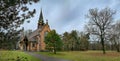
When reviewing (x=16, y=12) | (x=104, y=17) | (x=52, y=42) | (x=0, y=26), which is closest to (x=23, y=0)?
(x=16, y=12)

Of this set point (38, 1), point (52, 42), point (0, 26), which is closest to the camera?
point (0, 26)

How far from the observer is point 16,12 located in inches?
413

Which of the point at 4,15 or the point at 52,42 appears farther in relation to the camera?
the point at 52,42

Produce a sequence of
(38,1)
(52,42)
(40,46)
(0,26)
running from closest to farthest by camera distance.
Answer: (0,26)
(38,1)
(52,42)
(40,46)

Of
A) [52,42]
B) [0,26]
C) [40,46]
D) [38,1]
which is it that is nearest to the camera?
[0,26]

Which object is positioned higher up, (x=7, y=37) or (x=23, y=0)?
(x=23, y=0)

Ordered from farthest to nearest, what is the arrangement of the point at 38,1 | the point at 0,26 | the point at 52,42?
the point at 52,42, the point at 38,1, the point at 0,26

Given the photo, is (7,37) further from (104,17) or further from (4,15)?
(104,17)

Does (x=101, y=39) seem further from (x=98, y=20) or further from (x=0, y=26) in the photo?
(x=0, y=26)

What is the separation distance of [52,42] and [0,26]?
145ft

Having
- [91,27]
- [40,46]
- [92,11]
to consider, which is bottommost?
[40,46]

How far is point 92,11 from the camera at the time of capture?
188 feet

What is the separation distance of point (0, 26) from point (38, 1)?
229 cm

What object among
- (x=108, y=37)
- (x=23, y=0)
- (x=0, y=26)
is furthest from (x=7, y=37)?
(x=108, y=37)
